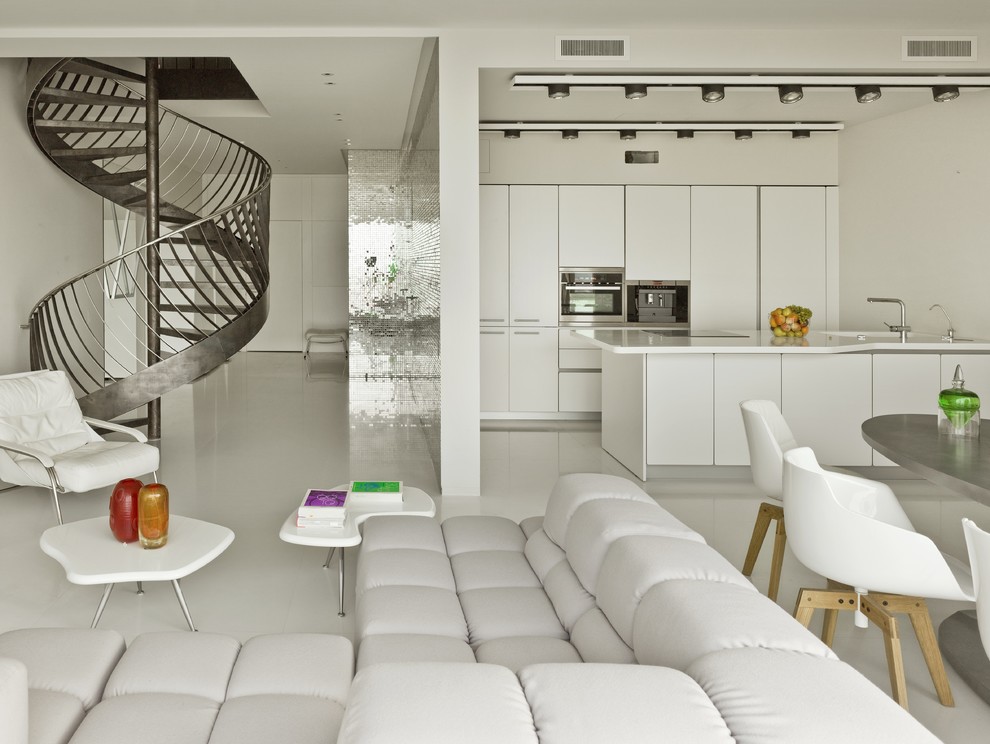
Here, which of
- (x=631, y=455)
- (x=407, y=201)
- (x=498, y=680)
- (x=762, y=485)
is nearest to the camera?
(x=498, y=680)

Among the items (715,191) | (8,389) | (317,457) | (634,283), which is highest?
(715,191)

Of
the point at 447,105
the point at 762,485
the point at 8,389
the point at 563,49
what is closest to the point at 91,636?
the point at 762,485

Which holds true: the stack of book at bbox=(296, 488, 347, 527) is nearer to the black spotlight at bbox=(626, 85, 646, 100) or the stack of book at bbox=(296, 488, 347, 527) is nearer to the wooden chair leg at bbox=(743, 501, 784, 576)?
the wooden chair leg at bbox=(743, 501, 784, 576)

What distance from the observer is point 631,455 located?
20.6ft

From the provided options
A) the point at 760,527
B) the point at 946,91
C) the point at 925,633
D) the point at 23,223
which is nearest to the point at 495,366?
the point at 23,223

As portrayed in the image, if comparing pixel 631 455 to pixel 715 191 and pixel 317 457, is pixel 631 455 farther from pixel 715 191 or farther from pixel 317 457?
pixel 715 191

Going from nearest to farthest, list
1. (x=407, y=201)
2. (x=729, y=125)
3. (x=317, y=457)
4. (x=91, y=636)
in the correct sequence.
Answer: (x=91, y=636), (x=317, y=457), (x=729, y=125), (x=407, y=201)

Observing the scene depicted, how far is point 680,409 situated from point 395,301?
6315 millimetres

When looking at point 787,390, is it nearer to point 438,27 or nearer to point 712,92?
point 712,92

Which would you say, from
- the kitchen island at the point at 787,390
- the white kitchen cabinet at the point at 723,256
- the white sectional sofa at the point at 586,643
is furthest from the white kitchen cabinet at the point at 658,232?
the white sectional sofa at the point at 586,643

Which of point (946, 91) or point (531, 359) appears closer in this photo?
point (946, 91)

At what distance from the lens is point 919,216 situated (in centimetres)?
736

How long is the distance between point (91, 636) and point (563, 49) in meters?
4.50

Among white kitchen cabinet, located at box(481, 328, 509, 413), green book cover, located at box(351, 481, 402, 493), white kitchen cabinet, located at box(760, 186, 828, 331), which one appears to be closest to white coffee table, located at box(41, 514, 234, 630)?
green book cover, located at box(351, 481, 402, 493)
